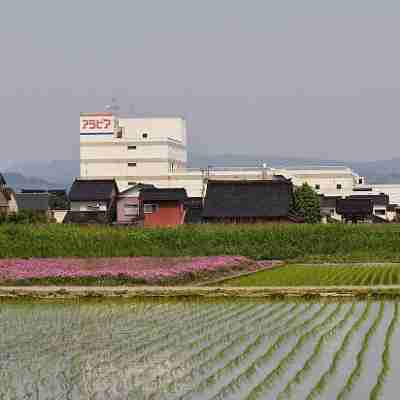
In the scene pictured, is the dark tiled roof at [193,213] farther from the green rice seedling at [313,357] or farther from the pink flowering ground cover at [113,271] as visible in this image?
the green rice seedling at [313,357]

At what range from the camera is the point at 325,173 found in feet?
404

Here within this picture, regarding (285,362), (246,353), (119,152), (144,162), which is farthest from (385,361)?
(119,152)

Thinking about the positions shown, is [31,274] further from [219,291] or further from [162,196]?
[162,196]

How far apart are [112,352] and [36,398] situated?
168 inches

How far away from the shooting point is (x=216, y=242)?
53.9 metres

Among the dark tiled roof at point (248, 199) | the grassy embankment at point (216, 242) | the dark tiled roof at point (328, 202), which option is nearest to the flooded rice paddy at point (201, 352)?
the grassy embankment at point (216, 242)

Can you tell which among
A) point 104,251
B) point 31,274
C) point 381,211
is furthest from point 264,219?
point 381,211

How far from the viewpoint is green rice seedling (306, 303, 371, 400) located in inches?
532

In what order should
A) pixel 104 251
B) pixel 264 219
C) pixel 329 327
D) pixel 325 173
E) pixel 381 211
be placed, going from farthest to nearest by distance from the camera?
pixel 325 173 → pixel 381 211 → pixel 264 219 → pixel 104 251 → pixel 329 327

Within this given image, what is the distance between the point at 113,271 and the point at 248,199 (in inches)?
1197

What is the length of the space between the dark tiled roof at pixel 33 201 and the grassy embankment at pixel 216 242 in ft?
150

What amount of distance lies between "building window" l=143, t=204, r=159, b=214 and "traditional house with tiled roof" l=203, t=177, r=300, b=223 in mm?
8585

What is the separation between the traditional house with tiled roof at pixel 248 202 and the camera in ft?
216

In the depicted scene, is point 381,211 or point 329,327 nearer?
point 329,327
